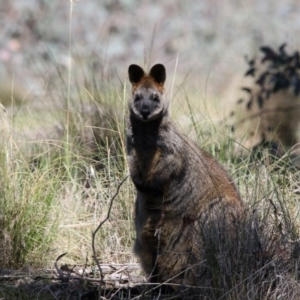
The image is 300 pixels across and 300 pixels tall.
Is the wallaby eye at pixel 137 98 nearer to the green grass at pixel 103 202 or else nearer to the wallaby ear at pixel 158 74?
the wallaby ear at pixel 158 74

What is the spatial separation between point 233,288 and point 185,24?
14.0 meters

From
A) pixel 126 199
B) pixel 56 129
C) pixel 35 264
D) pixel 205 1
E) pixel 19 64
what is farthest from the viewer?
pixel 205 1

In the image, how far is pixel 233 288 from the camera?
5.11 meters

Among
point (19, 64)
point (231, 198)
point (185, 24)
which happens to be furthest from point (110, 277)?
point (185, 24)

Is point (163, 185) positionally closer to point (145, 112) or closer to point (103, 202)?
point (145, 112)

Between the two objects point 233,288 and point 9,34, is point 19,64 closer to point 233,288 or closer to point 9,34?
point 9,34

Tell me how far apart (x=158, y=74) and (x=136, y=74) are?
17 cm

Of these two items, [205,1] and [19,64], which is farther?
[205,1]

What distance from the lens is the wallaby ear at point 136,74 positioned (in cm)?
605

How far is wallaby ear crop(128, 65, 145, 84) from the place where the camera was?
6.05 m

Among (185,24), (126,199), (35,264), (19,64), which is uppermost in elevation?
(185,24)

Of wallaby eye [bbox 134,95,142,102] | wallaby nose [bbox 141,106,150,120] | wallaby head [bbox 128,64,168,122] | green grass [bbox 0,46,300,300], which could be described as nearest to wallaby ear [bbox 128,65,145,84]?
wallaby head [bbox 128,64,168,122]

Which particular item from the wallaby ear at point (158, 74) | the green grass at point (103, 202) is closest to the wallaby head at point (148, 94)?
the wallaby ear at point (158, 74)

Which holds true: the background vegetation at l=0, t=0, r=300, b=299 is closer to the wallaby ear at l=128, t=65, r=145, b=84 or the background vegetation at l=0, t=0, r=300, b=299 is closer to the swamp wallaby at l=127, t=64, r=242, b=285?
the swamp wallaby at l=127, t=64, r=242, b=285
